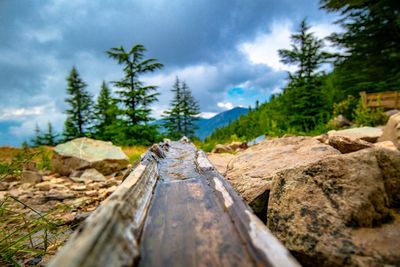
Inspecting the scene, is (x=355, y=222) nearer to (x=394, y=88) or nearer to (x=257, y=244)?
(x=257, y=244)

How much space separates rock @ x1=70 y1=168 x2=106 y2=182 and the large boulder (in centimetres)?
22

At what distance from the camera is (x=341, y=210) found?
1321 millimetres

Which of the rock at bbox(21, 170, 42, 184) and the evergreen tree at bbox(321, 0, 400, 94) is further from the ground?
the evergreen tree at bbox(321, 0, 400, 94)

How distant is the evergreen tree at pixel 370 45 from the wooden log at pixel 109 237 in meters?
15.4

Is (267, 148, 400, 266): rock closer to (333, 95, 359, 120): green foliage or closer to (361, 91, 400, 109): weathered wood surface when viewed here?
(361, 91, 400, 109): weathered wood surface

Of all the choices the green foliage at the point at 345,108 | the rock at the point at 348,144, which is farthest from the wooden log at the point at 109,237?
the green foliage at the point at 345,108

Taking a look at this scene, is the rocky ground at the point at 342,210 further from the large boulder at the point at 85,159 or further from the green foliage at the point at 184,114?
the green foliage at the point at 184,114

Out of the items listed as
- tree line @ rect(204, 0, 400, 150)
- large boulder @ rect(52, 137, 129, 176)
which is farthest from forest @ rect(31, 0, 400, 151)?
large boulder @ rect(52, 137, 129, 176)

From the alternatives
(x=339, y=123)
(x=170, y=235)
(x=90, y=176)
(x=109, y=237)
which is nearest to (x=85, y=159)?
(x=90, y=176)

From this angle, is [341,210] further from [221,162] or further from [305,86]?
A: [305,86]

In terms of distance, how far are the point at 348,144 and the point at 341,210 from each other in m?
1.83

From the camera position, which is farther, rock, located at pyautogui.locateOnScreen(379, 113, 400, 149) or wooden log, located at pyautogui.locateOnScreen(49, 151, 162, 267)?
rock, located at pyautogui.locateOnScreen(379, 113, 400, 149)

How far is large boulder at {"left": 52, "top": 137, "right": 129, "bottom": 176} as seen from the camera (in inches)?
232

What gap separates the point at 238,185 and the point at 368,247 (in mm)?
1427
